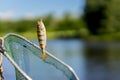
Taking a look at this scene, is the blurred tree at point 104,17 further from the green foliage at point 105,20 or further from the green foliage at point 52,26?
the green foliage at point 52,26

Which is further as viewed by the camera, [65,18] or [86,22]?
[65,18]

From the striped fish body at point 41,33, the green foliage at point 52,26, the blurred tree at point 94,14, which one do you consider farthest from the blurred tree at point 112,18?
the striped fish body at point 41,33

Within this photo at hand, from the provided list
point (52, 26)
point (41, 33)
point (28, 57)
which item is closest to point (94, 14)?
point (52, 26)

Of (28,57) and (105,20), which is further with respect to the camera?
(105,20)

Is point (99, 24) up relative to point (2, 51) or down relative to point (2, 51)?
down

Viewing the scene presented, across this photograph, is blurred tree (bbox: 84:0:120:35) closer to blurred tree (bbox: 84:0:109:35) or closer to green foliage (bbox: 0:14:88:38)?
blurred tree (bbox: 84:0:109:35)

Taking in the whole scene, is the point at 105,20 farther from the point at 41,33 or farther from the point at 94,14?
the point at 41,33

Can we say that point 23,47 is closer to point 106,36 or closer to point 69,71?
point 69,71

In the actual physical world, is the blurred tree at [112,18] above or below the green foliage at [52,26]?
above

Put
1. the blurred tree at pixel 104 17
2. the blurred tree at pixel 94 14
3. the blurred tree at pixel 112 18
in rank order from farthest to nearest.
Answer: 1. the blurred tree at pixel 94 14
2. the blurred tree at pixel 104 17
3. the blurred tree at pixel 112 18

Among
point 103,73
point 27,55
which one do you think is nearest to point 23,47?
point 27,55

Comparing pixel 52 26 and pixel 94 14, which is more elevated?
pixel 94 14
